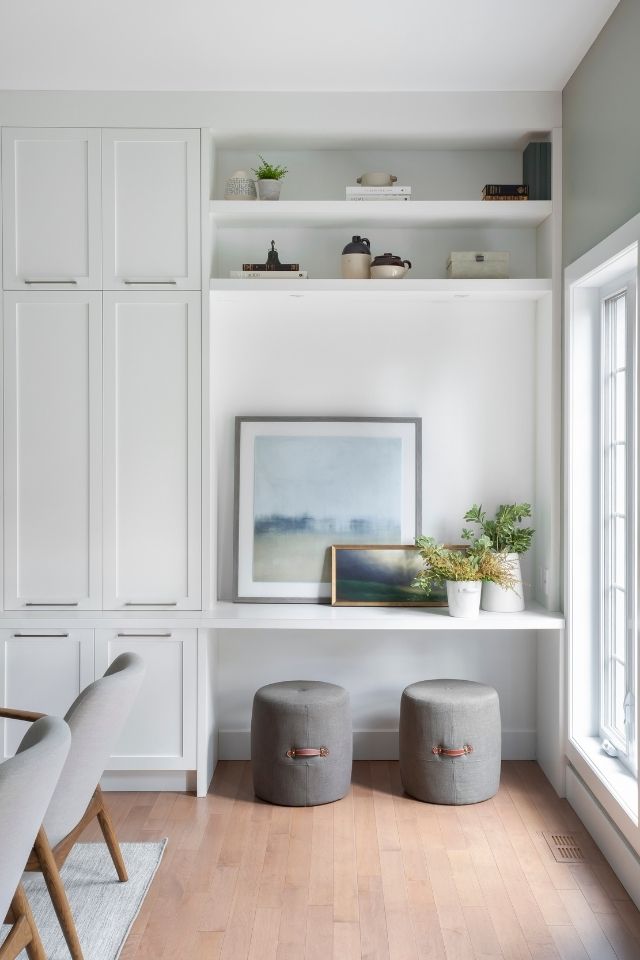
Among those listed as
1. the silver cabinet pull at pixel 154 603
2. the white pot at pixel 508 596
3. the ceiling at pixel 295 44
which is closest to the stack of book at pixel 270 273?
the ceiling at pixel 295 44

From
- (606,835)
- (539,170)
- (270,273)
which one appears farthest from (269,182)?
(606,835)

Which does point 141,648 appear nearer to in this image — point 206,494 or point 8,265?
point 206,494

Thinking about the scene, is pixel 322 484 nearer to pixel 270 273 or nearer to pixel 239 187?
pixel 270 273

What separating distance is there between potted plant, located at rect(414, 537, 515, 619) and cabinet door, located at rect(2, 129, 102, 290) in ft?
5.86

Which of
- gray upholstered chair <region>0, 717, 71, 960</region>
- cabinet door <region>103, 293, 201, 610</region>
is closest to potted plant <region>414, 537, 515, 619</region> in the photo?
cabinet door <region>103, 293, 201, 610</region>

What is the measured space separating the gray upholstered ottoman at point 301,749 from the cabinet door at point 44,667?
75 cm

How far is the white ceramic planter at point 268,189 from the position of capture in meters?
3.47

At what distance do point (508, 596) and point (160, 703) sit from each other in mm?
1499

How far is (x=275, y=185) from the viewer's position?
3.48 metres

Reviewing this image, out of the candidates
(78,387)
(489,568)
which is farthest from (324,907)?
(78,387)

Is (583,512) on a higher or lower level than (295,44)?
lower

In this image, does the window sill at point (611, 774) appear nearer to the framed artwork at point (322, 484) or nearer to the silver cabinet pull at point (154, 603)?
the framed artwork at point (322, 484)

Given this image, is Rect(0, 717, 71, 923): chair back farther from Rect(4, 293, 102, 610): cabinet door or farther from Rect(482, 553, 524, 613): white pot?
Rect(482, 553, 524, 613): white pot

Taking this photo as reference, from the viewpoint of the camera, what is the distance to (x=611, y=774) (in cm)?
286
